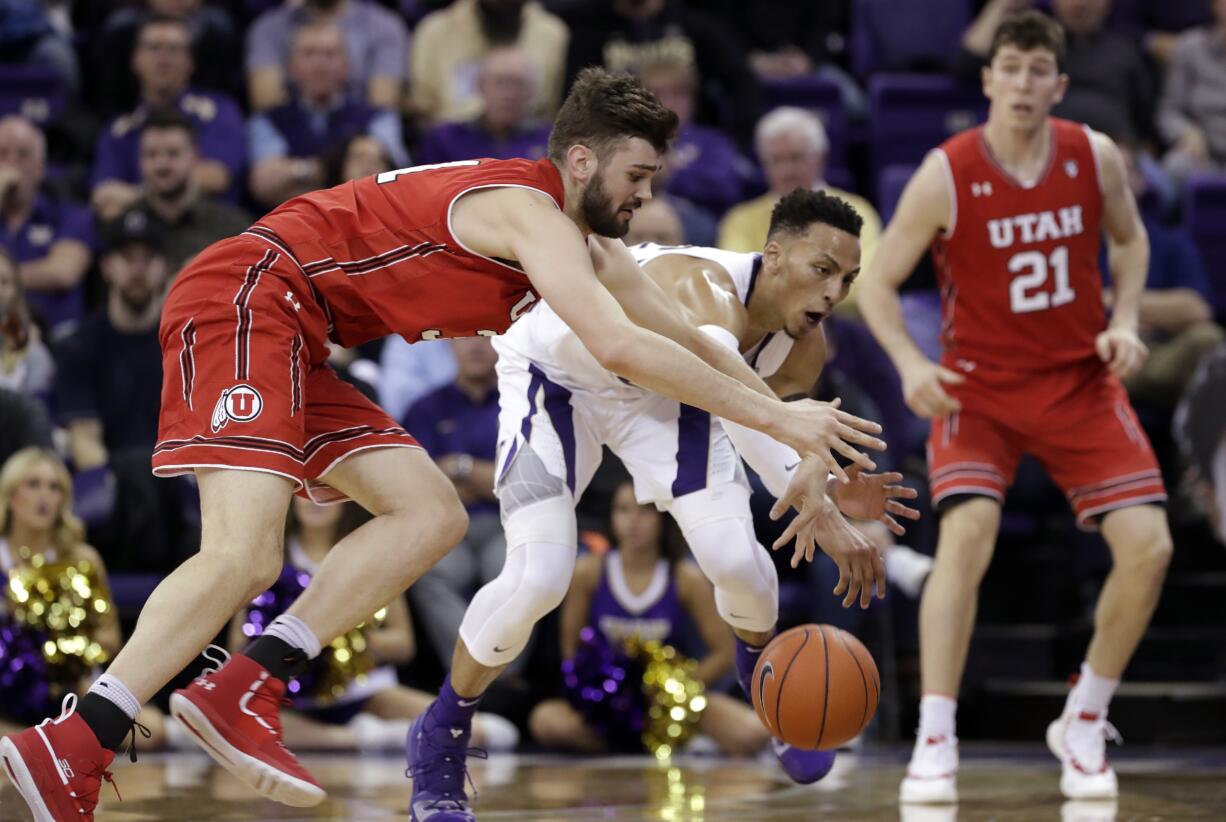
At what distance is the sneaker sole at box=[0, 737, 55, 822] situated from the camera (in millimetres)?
3615

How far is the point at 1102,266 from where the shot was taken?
816 cm

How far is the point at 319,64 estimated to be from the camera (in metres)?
8.63

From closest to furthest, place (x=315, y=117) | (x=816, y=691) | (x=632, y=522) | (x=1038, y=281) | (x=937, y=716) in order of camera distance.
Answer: (x=816, y=691), (x=937, y=716), (x=1038, y=281), (x=632, y=522), (x=315, y=117)

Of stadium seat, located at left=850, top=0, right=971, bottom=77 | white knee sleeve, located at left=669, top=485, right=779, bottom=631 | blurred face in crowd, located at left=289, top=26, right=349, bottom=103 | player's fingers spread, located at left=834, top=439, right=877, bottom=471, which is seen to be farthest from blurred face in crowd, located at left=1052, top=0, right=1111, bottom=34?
player's fingers spread, located at left=834, top=439, right=877, bottom=471

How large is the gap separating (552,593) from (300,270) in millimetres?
1053

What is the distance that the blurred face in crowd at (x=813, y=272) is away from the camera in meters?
4.66

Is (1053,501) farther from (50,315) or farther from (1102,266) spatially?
(50,315)

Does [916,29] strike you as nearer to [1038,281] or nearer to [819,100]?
[819,100]

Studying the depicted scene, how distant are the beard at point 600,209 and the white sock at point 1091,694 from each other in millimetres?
2411

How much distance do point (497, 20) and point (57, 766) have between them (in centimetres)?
621

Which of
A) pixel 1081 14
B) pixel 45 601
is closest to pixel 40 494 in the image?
pixel 45 601

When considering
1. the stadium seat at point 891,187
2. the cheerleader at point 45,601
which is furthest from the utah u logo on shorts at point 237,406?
the stadium seat at point 891,187

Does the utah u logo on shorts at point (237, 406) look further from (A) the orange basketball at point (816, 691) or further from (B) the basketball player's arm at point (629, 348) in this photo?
(A) the orange basketball at point (816, 691)

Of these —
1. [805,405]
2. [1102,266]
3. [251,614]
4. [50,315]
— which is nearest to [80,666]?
[251,614]
